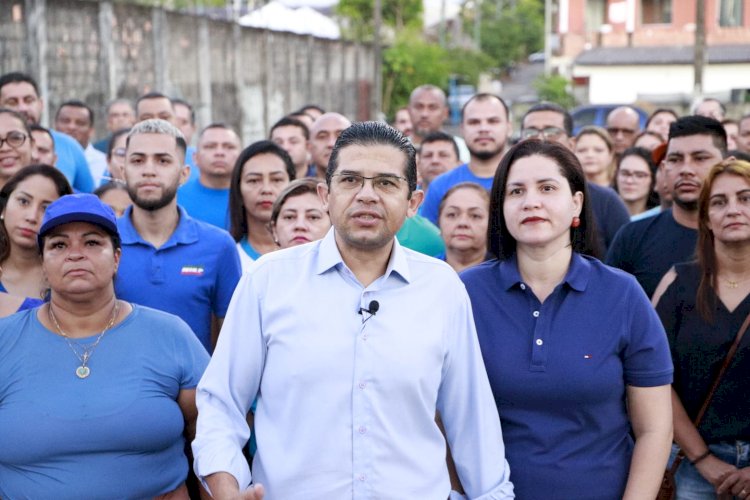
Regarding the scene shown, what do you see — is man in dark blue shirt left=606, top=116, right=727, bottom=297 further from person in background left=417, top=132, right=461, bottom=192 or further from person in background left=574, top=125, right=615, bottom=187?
person in background left=417, top=132, right=461, bottom=192

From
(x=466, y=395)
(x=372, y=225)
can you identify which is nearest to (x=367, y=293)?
(x=372, y=225)

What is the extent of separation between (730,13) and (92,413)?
45.1 metres

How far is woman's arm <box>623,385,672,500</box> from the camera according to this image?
3.91 meters

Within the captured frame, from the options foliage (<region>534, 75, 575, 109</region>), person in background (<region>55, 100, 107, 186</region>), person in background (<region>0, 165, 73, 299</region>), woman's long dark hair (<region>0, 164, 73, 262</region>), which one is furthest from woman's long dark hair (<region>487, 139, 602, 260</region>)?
foliage (<region>534, 75, 575, 109</region>)

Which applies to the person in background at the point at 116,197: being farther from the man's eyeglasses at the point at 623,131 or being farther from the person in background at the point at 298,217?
the man's eyeglasses at the point at 623,131

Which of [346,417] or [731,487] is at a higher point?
[346,417]

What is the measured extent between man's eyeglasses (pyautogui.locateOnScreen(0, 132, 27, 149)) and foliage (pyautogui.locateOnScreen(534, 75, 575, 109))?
35.3 metres

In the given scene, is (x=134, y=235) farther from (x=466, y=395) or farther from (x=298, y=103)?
(x=298, y=103)

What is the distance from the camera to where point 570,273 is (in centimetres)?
401

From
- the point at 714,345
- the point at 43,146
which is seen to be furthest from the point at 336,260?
the point at 43,146

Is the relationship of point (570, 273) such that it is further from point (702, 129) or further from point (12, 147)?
point (12, 147)

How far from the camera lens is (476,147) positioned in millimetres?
8117

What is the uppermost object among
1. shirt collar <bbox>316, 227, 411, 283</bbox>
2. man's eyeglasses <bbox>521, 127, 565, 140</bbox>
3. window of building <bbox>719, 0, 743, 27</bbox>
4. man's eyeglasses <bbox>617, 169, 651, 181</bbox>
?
window of building <bbox>719, 0, 743, 27</bbox>

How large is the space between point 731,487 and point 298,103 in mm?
27805
